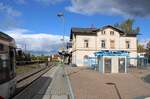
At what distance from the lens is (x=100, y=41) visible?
76.6 m

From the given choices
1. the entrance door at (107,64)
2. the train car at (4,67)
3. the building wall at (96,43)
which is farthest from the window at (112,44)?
the train car at (4,67)

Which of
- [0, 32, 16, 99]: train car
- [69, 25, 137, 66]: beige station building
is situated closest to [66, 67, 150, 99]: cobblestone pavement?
[0, 32, 16, 99]: train car

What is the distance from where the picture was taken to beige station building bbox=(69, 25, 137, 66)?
74925mm

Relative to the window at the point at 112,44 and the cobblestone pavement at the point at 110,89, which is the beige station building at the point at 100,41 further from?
the cobblestone pavement at the point at 110,89

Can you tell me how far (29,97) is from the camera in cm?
1579

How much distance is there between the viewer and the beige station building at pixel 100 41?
7493 cm

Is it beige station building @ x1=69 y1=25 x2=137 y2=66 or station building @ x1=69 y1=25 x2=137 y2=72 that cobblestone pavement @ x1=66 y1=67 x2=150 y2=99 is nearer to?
station building @ x1=69 y1=25 x2=137 y2=72

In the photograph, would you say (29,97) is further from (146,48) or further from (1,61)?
(146,48)

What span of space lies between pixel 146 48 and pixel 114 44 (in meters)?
50.2

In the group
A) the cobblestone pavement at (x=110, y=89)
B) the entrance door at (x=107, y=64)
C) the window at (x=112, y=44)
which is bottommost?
the cobblestone pavement at (x=110, y=89)

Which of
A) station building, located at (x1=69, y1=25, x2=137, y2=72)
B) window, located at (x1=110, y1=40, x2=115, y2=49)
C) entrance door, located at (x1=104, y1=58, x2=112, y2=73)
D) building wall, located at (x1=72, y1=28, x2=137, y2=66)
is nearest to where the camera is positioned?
entrance door, located at (x1=104, y1=58, x2=112, y2=73)

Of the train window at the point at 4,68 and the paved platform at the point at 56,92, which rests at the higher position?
the train window at the point at 4,68

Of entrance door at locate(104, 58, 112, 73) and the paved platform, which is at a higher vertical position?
entrance door at locate(104, 58, 112, 73)

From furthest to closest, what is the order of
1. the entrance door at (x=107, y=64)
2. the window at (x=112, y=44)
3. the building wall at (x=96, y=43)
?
the window at (x=112, y=44) → the building wall at (x=96, y=43) → the entrance door at (x=107, y=64)
